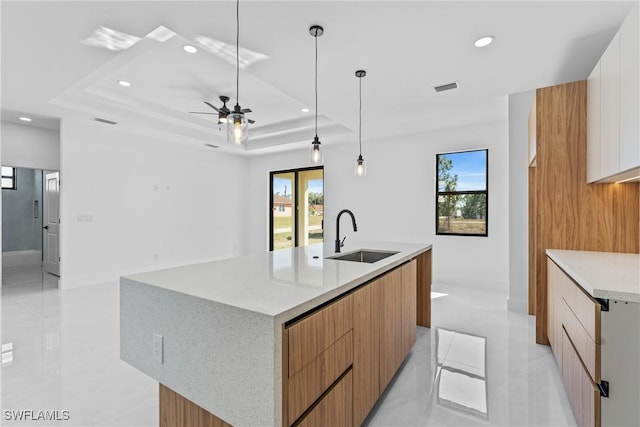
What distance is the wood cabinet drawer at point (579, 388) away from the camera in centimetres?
143

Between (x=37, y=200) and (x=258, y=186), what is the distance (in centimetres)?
487

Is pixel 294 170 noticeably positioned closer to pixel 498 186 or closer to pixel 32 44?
pixel 498 186

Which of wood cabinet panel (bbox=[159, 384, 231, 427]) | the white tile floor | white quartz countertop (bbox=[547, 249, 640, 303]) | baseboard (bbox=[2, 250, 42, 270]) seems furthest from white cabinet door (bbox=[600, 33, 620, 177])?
baseboard (bbox=[2, 250, 42, 270])

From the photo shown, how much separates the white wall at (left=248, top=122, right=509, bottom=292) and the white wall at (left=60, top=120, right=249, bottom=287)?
6.82ft

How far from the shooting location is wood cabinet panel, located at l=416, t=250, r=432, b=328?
3.25 m

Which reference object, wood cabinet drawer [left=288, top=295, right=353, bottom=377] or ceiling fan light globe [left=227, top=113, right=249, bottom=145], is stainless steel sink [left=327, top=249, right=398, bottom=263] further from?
ceiling fan light globe [left=227, top=113, right=249, bottom=145]

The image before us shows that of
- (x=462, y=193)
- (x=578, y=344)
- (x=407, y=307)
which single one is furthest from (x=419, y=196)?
(x=578, y=344)

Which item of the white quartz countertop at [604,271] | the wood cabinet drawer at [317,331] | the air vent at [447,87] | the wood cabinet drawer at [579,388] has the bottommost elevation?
the wood cabinet drawer at [579,388]

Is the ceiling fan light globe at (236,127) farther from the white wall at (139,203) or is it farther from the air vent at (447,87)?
the white wall at (139,203)

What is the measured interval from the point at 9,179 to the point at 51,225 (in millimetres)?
1707

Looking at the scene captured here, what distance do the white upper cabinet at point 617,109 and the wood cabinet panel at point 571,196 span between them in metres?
0.13

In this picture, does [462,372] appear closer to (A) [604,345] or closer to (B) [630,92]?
(A) [604,345]

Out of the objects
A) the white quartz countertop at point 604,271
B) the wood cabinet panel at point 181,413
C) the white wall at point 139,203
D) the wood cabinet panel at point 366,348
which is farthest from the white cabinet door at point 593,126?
the white wall at point 139,203

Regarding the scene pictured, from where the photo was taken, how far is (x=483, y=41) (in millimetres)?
2486
